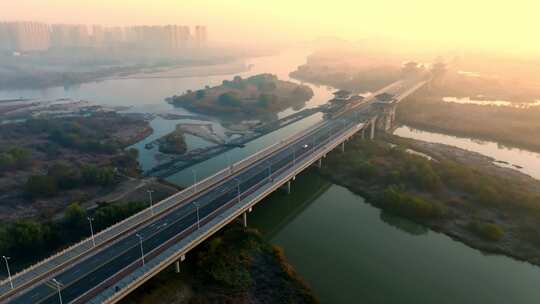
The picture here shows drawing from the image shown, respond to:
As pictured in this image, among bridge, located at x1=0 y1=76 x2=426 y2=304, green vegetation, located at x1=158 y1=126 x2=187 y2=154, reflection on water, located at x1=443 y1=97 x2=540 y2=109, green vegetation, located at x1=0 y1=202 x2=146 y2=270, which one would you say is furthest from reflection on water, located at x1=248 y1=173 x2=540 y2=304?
reflection on water, located at x1=443 y1=97 x2=540 y2=109

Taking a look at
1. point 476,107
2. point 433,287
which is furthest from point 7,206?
point 476,107

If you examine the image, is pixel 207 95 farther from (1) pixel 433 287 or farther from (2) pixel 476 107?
(1) pixel 433 287

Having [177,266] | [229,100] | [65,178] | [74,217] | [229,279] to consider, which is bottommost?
[229,279]

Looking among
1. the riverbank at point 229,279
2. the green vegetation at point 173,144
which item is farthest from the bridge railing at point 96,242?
the green vegetation at point 173,144

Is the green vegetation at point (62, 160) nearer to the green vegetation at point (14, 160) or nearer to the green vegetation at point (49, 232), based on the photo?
the green vegetation at point (14, 160)

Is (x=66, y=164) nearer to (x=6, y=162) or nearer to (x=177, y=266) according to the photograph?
(x=6, y=162)

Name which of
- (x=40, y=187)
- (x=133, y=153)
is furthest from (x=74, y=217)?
(x=133, y=153)
